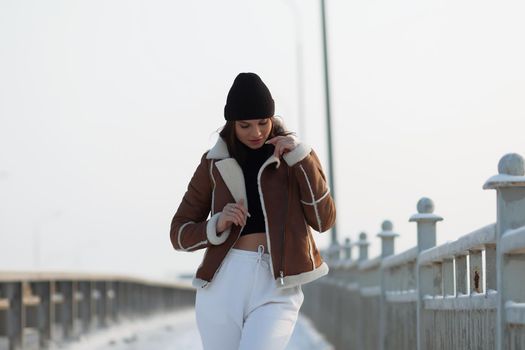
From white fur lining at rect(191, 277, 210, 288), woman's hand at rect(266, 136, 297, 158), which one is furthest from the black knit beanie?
white fur lining at rect(191, 277, 210, 288)

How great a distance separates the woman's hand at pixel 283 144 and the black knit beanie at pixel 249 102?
5.1 inches

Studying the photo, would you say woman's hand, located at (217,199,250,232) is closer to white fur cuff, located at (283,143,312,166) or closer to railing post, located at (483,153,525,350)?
white fur cuff, located at (283,143,312,166)

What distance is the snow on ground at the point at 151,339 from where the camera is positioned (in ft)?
85.6

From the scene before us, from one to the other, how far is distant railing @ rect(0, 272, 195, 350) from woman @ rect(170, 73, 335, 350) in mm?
12434

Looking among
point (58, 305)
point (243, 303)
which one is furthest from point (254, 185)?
point (58, 305)

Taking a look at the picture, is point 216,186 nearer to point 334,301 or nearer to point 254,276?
point 254,276

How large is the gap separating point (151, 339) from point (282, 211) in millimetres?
23858

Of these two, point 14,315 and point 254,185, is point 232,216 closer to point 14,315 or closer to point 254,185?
point 254,185

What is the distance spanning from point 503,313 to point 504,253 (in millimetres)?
272

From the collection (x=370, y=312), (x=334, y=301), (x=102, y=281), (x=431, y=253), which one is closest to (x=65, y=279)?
(x=334, y=301)

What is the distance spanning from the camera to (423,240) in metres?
11.1

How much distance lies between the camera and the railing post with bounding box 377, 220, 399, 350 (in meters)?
14.4

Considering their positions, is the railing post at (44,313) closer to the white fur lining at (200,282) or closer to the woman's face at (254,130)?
the white fur lining at (200,282)

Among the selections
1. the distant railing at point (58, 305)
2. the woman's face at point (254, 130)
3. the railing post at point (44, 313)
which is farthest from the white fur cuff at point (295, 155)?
the railing post at point (44, 313)
